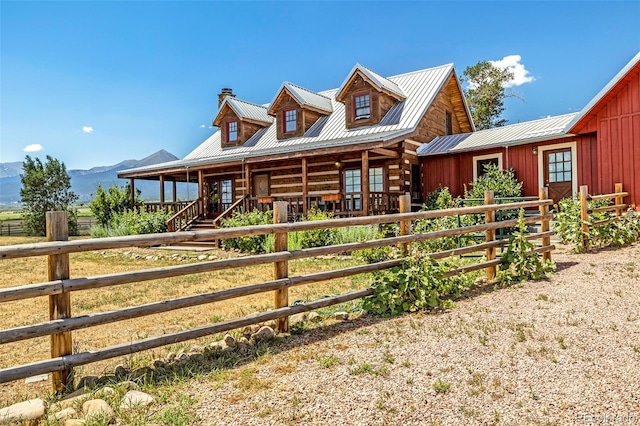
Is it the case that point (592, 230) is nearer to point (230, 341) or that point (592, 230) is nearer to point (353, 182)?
point (353, 182)

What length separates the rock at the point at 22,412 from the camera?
283 cm

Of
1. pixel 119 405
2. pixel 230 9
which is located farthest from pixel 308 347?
pixel 230 9

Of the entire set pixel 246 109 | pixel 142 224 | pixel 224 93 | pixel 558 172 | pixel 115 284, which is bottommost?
pixel 115 284

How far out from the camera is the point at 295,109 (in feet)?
64.8

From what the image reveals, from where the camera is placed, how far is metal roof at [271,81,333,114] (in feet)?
63.4

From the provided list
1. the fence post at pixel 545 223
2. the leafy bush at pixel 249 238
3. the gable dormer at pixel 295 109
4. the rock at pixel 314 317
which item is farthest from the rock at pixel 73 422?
the gable dormer at pixel 295 109

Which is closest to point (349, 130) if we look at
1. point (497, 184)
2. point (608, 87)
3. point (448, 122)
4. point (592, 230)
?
point (448, 122)

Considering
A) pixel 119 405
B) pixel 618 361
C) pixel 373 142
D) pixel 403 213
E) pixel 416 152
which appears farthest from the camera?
pixel 416 152

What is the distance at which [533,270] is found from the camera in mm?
7055

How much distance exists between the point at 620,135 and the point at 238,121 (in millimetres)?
16877

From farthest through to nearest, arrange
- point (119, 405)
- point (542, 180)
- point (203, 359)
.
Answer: point (542, 180)
point (203, 359)
point (119, 405)

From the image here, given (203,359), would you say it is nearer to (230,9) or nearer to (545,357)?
(545,357)

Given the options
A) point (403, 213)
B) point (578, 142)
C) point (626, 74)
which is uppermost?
point (626, 74)

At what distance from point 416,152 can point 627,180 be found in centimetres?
739
